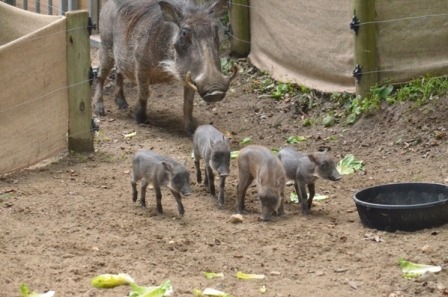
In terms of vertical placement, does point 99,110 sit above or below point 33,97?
below

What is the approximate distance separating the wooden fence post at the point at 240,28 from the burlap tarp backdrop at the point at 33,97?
138 inches

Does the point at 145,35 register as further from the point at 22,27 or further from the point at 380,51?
the point at 380,51

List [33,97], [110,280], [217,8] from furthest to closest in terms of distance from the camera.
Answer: [217,8] → [33,97] → [110,280]

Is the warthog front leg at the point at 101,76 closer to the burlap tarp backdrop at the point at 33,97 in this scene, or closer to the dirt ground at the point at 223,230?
the dirt ground at the point at 223,230

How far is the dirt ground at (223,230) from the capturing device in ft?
19.2

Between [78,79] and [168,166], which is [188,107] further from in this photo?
[168,166]

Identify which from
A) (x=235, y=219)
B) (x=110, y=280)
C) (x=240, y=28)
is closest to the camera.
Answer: (x=110, y=280)

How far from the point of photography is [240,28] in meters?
12.0

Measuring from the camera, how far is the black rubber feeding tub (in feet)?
21.7

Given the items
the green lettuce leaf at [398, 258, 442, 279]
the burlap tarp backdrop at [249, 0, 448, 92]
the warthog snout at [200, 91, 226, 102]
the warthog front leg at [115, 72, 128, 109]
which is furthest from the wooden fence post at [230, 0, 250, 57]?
the green lettuce leaf at [398, 258, 442, 279]

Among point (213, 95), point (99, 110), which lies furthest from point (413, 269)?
point (99, 110)

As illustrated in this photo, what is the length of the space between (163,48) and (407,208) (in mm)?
4200

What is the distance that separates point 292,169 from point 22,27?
3.20 m

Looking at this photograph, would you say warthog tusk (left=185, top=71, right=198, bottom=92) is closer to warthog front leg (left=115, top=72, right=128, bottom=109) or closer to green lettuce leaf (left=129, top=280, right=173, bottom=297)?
warthog front leg (left=115, top=72, right=128, bottom=109)
